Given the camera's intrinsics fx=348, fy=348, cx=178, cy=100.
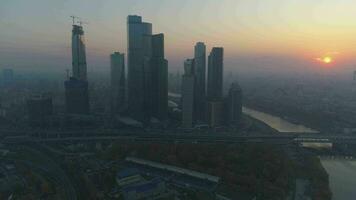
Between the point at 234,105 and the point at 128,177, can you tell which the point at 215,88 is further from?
the point at 128,177

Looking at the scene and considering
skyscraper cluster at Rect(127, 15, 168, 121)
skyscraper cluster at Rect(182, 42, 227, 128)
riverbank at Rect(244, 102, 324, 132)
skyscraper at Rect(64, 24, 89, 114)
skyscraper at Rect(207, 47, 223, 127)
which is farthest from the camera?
riverbank at Rect(244, 102, 324, 132)

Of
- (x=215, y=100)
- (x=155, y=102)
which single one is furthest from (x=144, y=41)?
(x=215, y=100)

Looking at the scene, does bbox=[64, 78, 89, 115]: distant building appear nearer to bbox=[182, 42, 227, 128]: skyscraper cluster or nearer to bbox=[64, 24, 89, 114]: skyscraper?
bbox=[64, 24, 89, 114]: skyscraper

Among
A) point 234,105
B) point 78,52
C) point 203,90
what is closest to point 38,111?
point 78,52

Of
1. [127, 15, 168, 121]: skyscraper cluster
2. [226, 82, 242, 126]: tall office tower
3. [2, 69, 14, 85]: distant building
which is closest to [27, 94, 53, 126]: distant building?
[127, 15, 168, 121]: skyscraper cluster

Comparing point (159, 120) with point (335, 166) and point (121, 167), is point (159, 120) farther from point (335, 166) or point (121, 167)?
point (335, 166)

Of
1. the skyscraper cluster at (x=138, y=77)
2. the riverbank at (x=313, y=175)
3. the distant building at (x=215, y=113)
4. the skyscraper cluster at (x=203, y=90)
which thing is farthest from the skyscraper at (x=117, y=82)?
the riverbank at (x=313, y=175)
